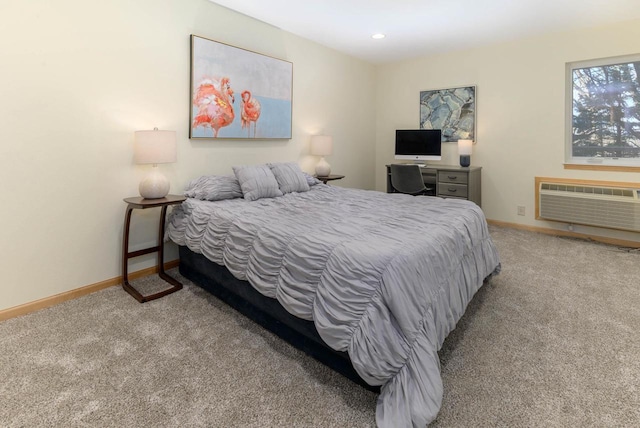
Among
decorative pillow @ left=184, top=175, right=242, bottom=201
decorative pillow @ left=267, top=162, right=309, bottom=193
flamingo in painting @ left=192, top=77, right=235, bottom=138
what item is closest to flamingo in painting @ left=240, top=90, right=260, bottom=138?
flamingo in painting @ left=192, top=77, right=235, bottom=138

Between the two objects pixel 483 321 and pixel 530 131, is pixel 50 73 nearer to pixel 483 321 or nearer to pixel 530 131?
pixel 483 321

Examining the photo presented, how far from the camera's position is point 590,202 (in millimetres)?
3771

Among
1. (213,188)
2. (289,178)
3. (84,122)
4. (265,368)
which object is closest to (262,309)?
(265,368)

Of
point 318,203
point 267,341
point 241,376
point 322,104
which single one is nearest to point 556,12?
point 322,104

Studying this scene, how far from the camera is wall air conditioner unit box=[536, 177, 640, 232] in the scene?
11.7 ft

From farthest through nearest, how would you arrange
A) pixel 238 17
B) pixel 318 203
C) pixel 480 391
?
pixel 238 17
pixel 318 203
pixel 480 391

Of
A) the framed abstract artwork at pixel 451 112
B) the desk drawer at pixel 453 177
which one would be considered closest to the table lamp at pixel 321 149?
the desk drawer at pixel 453 177

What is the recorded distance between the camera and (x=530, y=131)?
4.28m

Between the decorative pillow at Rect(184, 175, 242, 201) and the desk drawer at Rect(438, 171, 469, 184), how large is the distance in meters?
2.73

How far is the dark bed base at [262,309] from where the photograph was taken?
1.65 meters

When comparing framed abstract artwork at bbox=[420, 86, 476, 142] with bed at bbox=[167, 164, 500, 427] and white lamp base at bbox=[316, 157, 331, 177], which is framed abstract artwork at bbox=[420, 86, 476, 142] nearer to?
white lamp base at bbox=[316, 157, 331, 177]

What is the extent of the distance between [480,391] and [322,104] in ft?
12.5

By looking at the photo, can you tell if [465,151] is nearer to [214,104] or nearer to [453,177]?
[453,177]

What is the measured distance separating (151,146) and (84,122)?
1.58ft
